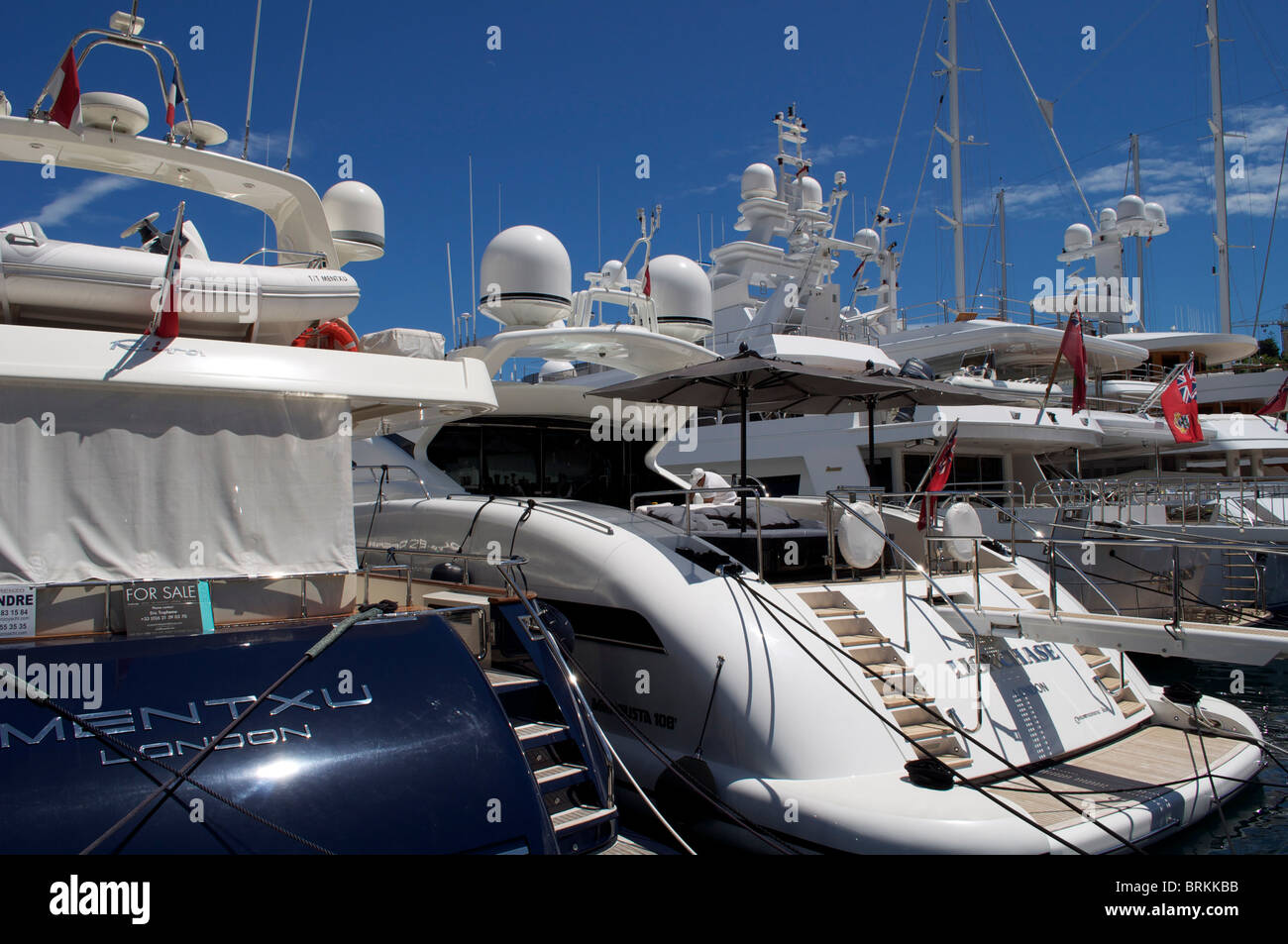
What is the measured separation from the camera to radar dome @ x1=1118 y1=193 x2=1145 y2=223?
3338 centimetres

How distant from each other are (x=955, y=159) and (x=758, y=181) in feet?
22.0

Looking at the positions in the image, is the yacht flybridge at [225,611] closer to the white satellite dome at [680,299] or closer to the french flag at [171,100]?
the french flag at [171,100]

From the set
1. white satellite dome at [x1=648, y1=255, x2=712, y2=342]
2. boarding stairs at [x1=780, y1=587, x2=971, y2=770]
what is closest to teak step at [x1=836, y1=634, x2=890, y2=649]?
boarding stairs at [x1=780, y1=587, x2=971, y2=770]

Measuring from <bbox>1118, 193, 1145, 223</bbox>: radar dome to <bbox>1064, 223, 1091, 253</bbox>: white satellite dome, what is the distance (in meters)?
1.20

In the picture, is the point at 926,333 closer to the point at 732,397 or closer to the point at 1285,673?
the point at 1285,673

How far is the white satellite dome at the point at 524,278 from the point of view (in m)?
11.6

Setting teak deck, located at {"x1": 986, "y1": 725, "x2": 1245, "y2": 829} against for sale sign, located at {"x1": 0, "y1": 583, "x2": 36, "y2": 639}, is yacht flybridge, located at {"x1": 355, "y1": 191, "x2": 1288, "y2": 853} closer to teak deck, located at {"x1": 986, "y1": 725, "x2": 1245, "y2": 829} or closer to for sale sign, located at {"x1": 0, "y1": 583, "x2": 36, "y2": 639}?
teak deck, located at {"x1": 986, "y1": 725, "x2": 1245, "y2": 829}

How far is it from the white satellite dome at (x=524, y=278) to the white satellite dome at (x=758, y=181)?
53.8 feet

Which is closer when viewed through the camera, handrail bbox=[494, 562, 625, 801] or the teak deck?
handrail bbox=[494, 562, 625, 801]

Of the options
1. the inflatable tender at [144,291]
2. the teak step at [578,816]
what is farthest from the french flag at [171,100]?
the teak step at [578,816]

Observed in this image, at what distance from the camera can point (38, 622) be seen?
4.59 metres

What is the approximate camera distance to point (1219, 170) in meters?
31.4

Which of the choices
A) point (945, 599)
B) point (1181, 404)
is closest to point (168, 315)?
point (945, 599)

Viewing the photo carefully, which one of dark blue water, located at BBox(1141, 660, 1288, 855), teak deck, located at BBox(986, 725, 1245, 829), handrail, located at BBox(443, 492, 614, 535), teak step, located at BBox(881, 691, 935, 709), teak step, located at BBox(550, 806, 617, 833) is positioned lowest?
dark blue water, located at BBox(1141, 660, 1288, 855)
